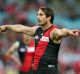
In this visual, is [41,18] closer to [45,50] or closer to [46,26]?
[46,26]

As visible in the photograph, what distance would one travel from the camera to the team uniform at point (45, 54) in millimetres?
9586

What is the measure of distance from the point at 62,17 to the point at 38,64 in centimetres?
996

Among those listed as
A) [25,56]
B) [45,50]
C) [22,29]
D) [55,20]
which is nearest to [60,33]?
[45,50]

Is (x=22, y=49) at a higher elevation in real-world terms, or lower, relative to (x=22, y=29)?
lower

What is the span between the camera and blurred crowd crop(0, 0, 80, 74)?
1566cm

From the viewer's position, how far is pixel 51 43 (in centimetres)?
955

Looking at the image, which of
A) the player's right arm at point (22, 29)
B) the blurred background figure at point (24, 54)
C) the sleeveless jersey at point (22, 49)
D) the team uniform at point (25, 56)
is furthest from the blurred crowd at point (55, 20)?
the player's right arm at point (22, 29)

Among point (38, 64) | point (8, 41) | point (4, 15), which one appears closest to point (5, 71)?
point (8, 41)

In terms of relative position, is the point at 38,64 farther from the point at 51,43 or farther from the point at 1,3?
the point at 1,3

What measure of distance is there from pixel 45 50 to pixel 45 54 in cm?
7

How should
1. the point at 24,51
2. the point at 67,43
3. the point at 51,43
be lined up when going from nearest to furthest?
the point at 51,43
the point at 24,51
the point at 67,43

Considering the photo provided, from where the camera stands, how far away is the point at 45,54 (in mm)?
9633

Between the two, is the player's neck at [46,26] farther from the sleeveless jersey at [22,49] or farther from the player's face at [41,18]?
the sleeveless jersey at [22,49]

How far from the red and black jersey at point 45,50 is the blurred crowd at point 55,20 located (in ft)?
16.2
